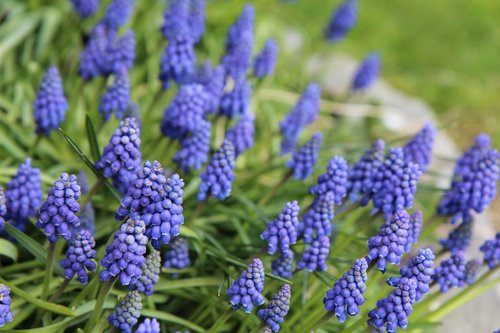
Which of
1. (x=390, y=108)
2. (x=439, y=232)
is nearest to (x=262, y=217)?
(x=439, y=232)

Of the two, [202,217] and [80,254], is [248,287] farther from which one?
[202,217]

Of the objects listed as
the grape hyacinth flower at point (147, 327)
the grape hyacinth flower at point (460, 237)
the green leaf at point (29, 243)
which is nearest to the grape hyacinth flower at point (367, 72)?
the grape hyacinth flower at point (460, 237)

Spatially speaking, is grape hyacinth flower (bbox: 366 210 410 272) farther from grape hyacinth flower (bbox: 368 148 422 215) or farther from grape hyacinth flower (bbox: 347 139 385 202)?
grape hyacinth flower (bbox: 347 139 385 202)

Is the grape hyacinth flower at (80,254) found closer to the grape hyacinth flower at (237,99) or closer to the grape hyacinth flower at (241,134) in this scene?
the grape hyacinth flower at (241,134)

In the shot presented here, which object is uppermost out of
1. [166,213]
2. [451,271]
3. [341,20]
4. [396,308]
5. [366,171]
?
[341,20]

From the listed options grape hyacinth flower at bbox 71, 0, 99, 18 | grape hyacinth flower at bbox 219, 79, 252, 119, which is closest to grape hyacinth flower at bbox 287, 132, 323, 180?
grape hyacinth flower at bbox 219, 79, 252, 119

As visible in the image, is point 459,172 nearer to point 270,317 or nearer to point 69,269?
point 270,317

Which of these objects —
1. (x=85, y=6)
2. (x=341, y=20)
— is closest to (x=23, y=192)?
(x=85, y=6)
